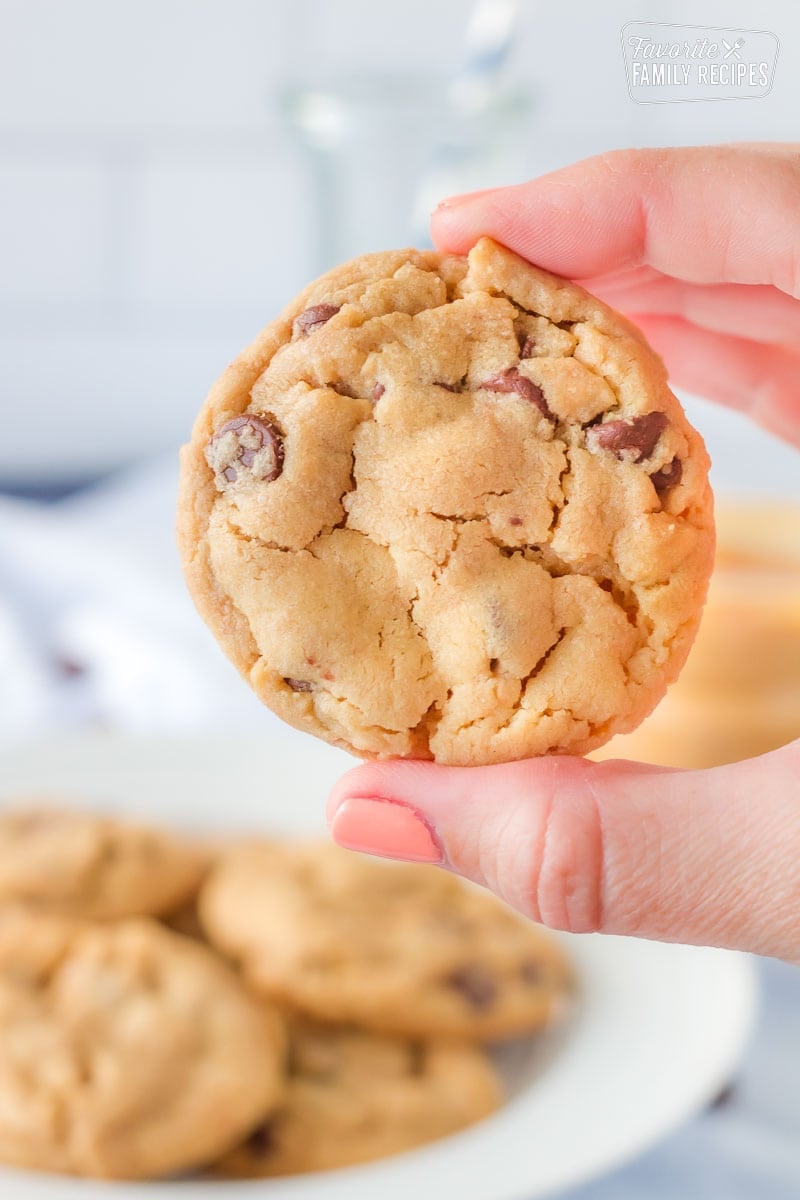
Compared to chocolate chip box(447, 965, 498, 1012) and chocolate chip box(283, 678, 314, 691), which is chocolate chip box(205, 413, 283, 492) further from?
chocolate chip box(447, 965, 498, 1012)

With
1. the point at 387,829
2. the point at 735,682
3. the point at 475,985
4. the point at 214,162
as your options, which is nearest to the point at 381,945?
the point at 475,985

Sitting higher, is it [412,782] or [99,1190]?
[412,782]

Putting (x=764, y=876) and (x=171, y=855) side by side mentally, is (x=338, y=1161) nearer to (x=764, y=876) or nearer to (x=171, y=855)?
(x=171, y=855)

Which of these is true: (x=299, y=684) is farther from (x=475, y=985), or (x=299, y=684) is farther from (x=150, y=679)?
(x=150, y=679)

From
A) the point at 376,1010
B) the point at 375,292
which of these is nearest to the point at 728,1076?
the point at 376,1010

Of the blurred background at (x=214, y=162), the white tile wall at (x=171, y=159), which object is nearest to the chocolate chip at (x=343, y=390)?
the blurred background at (x=214, y=162)
